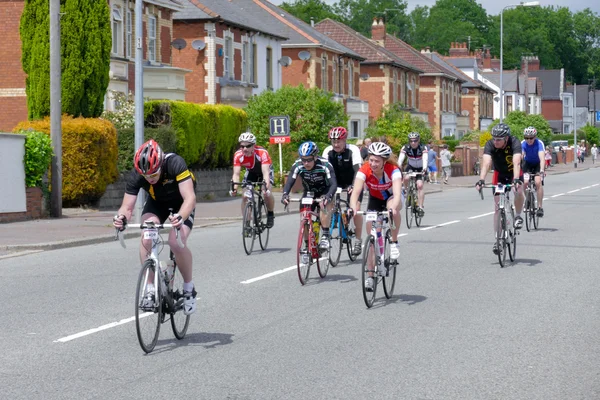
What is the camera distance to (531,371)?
303 inches

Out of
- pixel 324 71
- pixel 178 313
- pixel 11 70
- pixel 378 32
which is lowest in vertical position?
pixel 178 313

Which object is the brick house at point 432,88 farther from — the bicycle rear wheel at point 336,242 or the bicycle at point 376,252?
the bicycle at point 376,252

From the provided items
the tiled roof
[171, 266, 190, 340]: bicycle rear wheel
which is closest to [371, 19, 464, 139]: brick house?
the tiled roof

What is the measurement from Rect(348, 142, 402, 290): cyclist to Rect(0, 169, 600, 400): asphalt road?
0.95m

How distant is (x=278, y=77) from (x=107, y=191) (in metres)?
27.5

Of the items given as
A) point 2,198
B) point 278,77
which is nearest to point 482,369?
point 2,198

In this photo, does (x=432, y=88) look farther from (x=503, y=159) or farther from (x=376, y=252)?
(x=376, y=252)

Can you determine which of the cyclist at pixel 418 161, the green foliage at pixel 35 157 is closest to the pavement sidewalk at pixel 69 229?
the green foliage at pixel 35 157

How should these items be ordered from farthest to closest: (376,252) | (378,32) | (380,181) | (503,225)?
(378,32), (503,225), (380,181), (376,252)

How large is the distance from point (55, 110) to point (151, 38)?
1786cm

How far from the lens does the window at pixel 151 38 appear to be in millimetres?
40125

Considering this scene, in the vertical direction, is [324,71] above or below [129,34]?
above

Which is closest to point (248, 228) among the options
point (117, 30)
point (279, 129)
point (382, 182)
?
point (382, 182)

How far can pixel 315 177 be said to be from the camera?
13.1 meters
